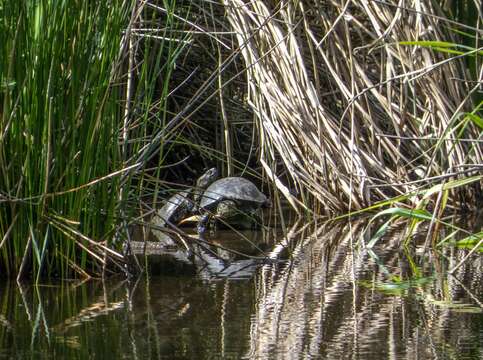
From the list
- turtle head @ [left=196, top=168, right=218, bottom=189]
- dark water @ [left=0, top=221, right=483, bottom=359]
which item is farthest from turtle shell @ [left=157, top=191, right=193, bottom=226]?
dark water @ [left=0, top=221, right=483, bottom=359]

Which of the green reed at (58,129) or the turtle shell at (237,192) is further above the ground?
the green reed at (58,129)

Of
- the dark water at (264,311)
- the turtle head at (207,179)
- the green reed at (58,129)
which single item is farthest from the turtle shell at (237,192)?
the green reed at (58,129)

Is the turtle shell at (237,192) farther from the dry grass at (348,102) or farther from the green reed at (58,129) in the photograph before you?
the green reed at (58,129)

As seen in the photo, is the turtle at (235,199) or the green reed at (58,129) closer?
the green reed at (58,129)

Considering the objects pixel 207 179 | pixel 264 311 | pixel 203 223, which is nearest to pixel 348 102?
pixel 203 223

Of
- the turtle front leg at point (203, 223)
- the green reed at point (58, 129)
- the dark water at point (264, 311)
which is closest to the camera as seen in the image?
the dark water at point (264, 311)

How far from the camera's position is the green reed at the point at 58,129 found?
324cm

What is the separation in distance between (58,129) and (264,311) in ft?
2.86

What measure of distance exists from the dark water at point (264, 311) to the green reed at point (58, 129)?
0.48ft

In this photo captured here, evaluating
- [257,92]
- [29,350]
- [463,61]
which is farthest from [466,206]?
[29,350]

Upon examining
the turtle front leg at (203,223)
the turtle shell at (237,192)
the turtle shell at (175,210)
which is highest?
the turtle shell at (237,192)

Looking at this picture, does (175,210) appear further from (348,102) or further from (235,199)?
(348,102)

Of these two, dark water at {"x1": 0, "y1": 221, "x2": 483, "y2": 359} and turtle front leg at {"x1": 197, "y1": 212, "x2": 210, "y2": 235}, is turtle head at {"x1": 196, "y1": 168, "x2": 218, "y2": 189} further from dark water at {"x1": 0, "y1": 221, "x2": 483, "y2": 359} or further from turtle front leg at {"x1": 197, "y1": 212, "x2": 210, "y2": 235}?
dark water at {"x1": 0, "y1": 221, "x2": 483, "y2": 359}

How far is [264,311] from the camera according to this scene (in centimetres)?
302
